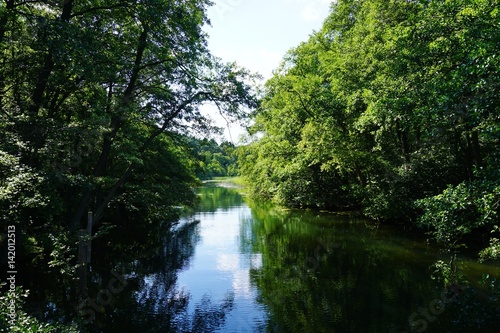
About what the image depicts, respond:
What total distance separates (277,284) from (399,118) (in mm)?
7571

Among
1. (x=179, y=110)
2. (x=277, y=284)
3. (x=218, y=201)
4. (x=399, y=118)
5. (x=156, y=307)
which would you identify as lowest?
(x=156, y=307)

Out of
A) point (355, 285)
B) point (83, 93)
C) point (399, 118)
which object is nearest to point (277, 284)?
point (355, 285)

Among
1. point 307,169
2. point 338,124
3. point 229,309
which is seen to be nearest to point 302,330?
point 229,309

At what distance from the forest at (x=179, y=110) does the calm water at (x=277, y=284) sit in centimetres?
199

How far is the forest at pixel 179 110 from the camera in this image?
859 cm

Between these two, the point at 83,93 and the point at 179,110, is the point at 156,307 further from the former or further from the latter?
the point at 83,93

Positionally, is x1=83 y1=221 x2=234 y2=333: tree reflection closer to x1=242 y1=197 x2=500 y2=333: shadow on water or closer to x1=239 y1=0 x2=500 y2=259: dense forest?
x1=242 y1=197 x2=500 y2=333: shadow on water

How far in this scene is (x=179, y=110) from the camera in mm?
13602

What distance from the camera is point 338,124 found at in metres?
25.4

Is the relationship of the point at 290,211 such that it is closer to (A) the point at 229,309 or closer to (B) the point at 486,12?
(A) the point at 229,309

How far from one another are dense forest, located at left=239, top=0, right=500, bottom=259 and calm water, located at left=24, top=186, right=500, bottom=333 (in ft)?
6.86

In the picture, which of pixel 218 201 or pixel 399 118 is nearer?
pixel 399 118

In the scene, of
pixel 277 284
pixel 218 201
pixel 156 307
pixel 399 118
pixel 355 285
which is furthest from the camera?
pixel 218 201

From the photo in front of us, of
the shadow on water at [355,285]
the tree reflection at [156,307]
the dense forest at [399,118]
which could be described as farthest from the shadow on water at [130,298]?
the dense forest at [399,118]
